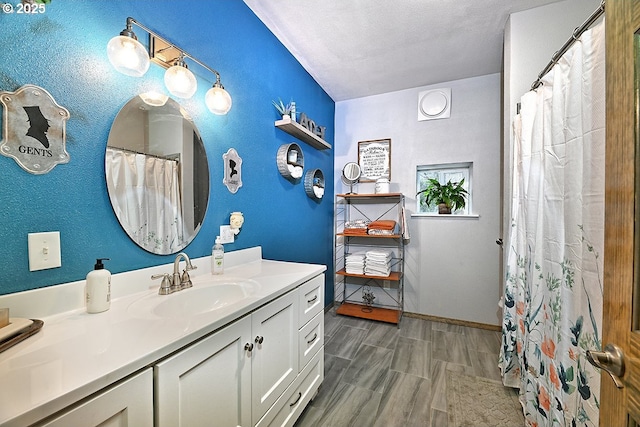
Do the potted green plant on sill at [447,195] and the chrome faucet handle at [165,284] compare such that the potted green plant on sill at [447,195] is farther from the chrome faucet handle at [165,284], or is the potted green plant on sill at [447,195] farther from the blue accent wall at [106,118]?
the chrome faucet handle at [165,284]

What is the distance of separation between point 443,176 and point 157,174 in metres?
2.76

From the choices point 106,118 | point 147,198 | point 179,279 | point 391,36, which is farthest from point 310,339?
point 391,36

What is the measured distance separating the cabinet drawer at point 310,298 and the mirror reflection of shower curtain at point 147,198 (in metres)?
0.69

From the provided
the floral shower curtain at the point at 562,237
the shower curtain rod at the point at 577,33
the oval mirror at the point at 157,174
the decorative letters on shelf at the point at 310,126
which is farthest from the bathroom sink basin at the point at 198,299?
the shower curtain rod at the point at 577,33

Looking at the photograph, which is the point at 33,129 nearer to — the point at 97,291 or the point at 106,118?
the point at 106,118

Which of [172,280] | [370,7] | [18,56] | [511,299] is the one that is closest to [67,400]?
[172,280]

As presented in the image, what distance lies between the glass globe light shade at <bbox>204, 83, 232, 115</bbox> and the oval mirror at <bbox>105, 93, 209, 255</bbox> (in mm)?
151

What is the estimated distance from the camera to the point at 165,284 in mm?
1063

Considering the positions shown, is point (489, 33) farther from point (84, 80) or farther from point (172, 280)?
point (172, 280)

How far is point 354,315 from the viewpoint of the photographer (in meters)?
2.75

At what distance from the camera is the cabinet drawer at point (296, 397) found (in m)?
1.11

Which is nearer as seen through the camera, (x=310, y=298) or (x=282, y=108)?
(x=310, y=298)

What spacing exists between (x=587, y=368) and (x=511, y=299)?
958 mm

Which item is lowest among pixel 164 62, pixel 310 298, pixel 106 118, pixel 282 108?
pixel 310 298
